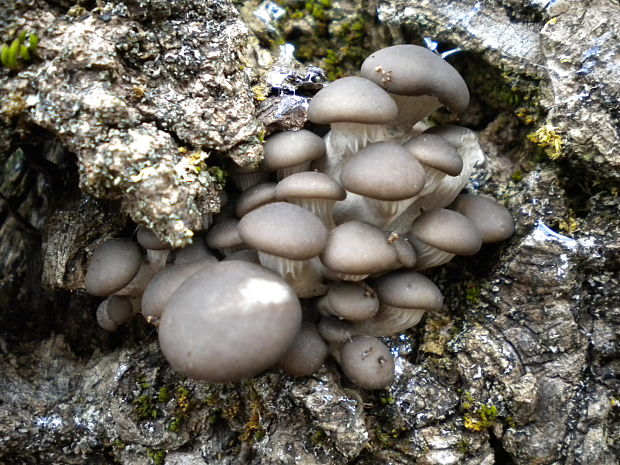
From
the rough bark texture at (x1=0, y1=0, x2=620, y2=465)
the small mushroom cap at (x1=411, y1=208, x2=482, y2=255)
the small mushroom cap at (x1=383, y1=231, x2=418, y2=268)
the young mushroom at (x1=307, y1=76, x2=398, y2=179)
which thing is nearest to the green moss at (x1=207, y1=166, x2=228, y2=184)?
the rough bark texture at (x1=0, y1=0, x2=620, y2=465)

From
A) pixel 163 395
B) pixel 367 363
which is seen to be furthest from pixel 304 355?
pixel 163 395

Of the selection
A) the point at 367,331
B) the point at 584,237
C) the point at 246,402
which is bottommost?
the point at 246,402

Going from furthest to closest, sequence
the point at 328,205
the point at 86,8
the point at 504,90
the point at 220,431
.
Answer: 1. the point at 504,90
2. the point at 220,431
3. the point at 328,205
4. the point at 86,8

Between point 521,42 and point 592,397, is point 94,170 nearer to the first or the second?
point 521,42

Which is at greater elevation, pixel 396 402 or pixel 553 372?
pixel 553 372

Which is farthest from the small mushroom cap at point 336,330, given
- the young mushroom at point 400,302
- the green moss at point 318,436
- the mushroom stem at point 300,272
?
the green moss at point 318,436

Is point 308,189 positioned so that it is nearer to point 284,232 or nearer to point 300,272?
point 284,232

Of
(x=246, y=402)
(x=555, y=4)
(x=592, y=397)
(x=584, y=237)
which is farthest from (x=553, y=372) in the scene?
(x=555, y=4)
